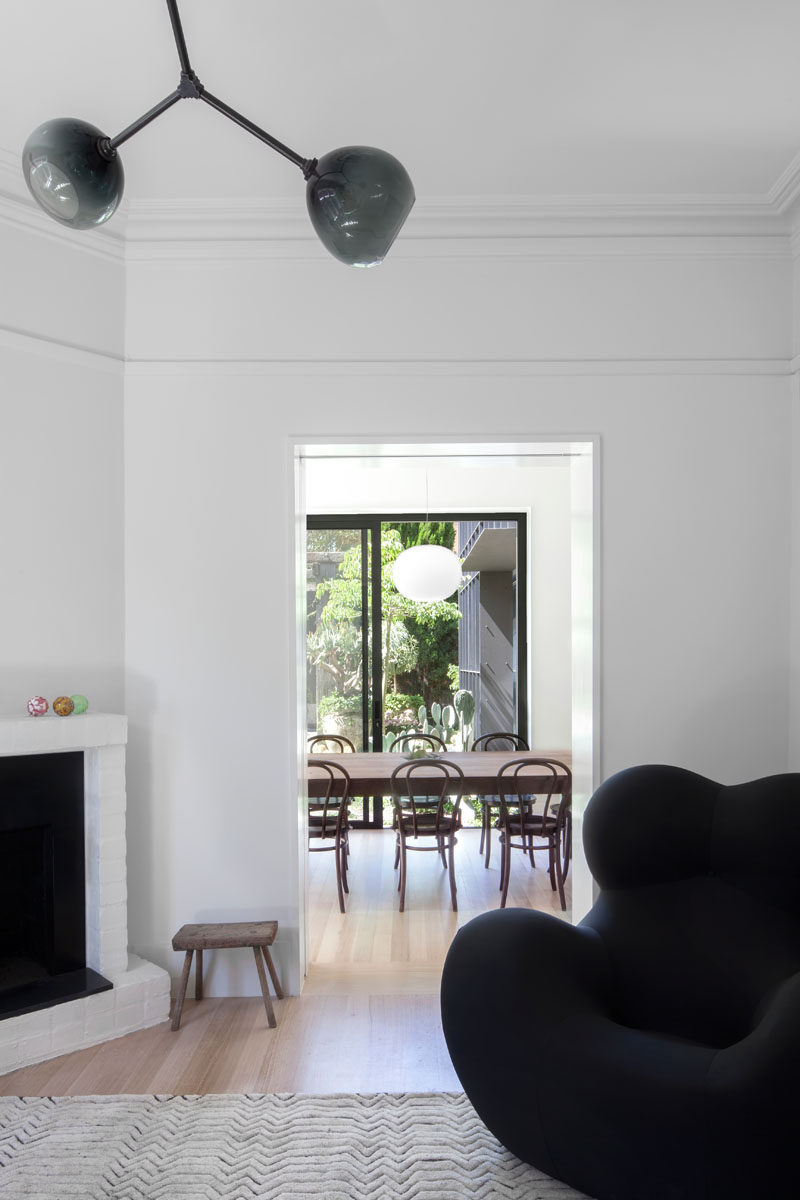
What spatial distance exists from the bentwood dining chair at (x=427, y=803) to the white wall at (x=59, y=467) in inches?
71.5

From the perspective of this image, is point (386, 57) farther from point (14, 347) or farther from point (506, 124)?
point (14, 347)

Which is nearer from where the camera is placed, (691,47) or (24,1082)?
(691,47)

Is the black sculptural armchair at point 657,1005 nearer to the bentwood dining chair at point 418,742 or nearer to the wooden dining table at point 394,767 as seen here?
the wooden dining table at point 394,767

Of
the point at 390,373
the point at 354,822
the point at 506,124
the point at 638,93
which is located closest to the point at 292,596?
the point at 390,373

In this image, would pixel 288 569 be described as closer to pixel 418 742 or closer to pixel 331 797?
pixel 331 797

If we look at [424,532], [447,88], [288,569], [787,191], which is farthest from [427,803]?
[447,88]

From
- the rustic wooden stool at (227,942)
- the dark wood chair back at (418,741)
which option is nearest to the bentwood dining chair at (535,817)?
the dark wood chair back at (418,741)

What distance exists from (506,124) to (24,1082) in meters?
3.33

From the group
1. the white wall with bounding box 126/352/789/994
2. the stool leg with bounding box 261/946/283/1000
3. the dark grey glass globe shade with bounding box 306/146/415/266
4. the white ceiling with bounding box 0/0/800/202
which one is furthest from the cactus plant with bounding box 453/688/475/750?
the dark grey glass globe shade with bounding box 306/146/415/266

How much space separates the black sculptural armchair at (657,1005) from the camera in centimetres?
170

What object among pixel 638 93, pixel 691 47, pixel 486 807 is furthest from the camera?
pixel 486 807

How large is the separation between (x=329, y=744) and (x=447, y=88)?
4.54 m

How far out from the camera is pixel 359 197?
147 centimetres

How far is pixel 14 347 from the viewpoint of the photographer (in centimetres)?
294
